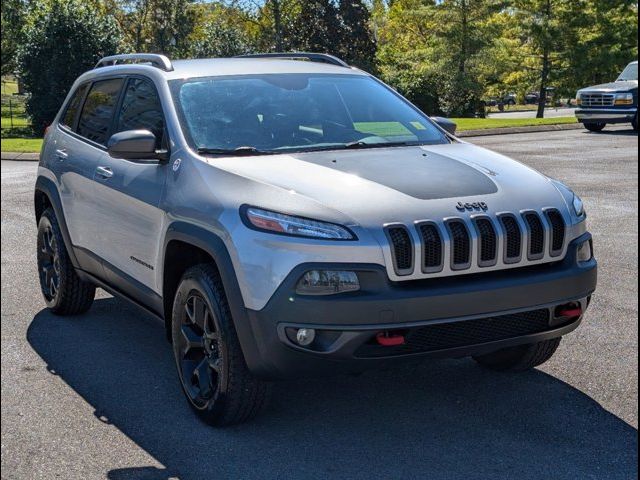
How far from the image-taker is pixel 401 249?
13.6ft

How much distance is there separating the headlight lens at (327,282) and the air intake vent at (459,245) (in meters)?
0.45

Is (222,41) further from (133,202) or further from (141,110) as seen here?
(133,202)

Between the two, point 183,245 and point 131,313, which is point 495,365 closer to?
point 183,245

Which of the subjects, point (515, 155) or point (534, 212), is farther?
point (515, 155)

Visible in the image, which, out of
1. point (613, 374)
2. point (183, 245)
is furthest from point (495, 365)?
point (183, 245)

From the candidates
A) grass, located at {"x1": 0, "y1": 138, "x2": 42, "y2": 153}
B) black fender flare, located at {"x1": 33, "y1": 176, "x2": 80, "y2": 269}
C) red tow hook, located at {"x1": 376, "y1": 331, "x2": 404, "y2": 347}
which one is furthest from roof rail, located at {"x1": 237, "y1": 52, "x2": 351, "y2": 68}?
grass, located at {"x1": 0, "y1": 138, "x2": 42, "y2": 153}

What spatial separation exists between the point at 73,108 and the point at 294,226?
3317 mm

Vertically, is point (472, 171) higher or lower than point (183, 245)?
higher

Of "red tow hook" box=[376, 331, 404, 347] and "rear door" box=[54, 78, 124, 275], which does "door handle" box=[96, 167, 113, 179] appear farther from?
"red tow hook" box=[376, 331, 404, 347]

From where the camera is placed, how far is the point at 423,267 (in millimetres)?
4156

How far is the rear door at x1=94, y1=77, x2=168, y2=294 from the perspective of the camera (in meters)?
5.15

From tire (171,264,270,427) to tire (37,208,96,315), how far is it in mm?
1942

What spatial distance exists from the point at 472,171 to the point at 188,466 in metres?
1.97

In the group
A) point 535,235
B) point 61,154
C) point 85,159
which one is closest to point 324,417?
point 535,235
